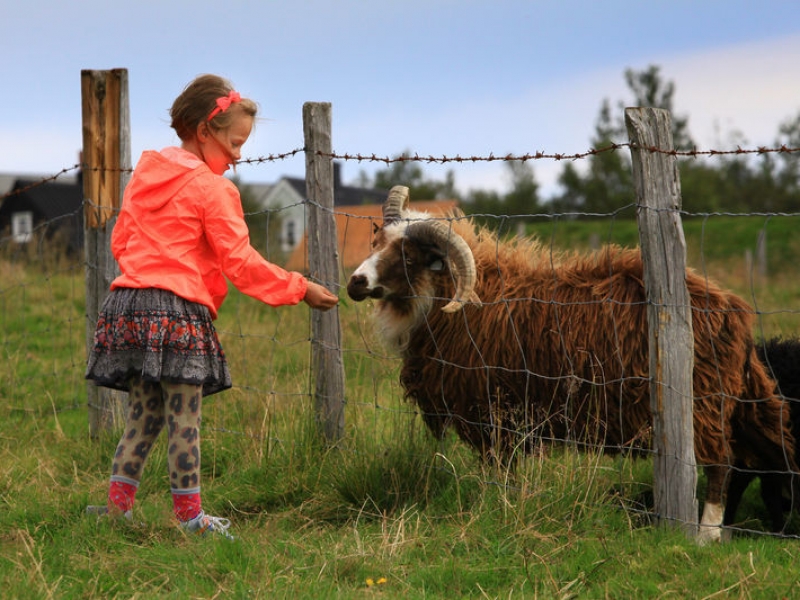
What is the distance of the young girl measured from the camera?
4.36 m

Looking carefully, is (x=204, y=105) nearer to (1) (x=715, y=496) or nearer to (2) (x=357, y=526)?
(2) (x=357, y=526)

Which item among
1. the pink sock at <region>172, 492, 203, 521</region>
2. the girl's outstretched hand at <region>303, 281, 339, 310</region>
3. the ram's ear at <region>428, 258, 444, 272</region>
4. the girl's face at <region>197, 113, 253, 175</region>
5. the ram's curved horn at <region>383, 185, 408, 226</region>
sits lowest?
the pink sock at <region>172, 492, 203, 521</region>

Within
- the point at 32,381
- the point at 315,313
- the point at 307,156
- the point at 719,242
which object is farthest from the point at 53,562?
the point at 719,242

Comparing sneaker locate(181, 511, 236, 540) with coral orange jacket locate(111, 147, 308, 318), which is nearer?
coral orange jacket locate(111, 147, 308, 318)

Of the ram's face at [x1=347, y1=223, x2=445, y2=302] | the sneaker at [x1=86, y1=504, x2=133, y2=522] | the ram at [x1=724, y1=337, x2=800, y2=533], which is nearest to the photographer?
the sneaker at [x1=86, y1=504, x2=133, y2=522]

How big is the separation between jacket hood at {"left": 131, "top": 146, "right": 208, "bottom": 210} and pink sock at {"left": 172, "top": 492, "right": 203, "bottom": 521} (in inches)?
56.7

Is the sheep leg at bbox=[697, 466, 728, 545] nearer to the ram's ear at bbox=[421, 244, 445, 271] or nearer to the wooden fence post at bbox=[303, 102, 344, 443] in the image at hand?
the ram's ear at bbox=[421, 244, 445, 271]

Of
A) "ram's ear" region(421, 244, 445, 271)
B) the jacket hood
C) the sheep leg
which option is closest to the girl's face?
the jacket hood

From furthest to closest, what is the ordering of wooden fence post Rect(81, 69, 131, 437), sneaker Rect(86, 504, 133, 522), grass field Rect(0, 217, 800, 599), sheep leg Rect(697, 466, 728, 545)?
wooden fence post Rect(81, 69, 131, 437) < sheep leg Rect(697, 466, 728, 545) < sneaker Rect(86, 504, 133, 522) < grass field Rect(0, 217, 800, 599)

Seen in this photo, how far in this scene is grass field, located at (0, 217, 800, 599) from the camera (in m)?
3.95

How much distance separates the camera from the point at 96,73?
666 cm

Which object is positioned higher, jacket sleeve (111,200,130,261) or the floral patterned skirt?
jacket sleeve (111,200,130,261)

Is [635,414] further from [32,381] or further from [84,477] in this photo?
[32,381]

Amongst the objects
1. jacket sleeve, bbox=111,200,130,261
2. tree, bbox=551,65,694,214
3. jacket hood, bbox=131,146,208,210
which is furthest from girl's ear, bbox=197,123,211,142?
tree, bbox=551,65,694,214
